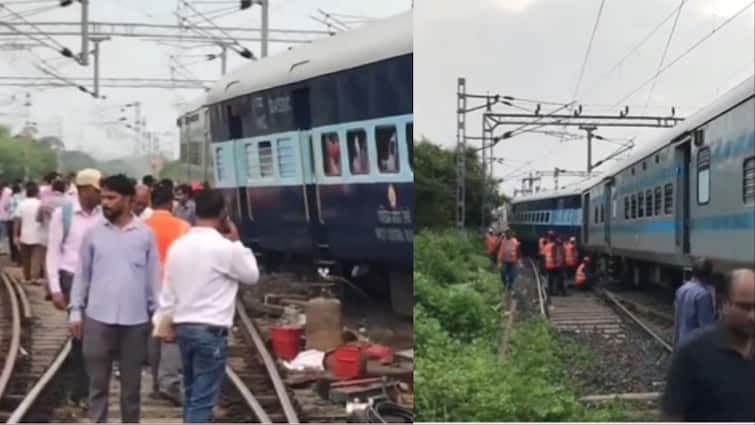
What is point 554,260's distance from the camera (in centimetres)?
579

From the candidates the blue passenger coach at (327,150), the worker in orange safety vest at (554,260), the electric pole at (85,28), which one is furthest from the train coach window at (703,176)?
the electric pole at (85,28)

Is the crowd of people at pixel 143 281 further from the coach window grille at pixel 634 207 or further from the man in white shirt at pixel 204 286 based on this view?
the coach window grille at pixel 634 207

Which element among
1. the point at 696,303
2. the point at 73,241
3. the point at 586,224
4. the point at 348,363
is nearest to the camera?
the point at 696,303

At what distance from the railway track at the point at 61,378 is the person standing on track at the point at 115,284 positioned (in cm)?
56

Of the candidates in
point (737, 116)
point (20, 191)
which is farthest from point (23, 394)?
point (737, 116)

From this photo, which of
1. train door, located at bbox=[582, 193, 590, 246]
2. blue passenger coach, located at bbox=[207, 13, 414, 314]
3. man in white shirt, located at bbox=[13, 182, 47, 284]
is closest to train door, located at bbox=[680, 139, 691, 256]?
train door, located at bbox=[582, 193, 590, 246]

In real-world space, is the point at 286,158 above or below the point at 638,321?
above

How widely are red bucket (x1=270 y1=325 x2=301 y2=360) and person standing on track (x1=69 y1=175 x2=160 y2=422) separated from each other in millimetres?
1543

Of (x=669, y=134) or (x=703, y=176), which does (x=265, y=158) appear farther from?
(x=703, y=176)

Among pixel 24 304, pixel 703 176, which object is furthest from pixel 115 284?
pixel 24 304

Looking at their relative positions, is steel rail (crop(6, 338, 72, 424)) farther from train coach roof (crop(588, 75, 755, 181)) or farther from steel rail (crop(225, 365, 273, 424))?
train coach roof (crop(588, 75, 755, 181))

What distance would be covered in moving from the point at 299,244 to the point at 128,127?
1.80 metres

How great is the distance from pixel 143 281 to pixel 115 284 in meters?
0.11

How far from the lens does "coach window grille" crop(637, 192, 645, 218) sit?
5808mm
